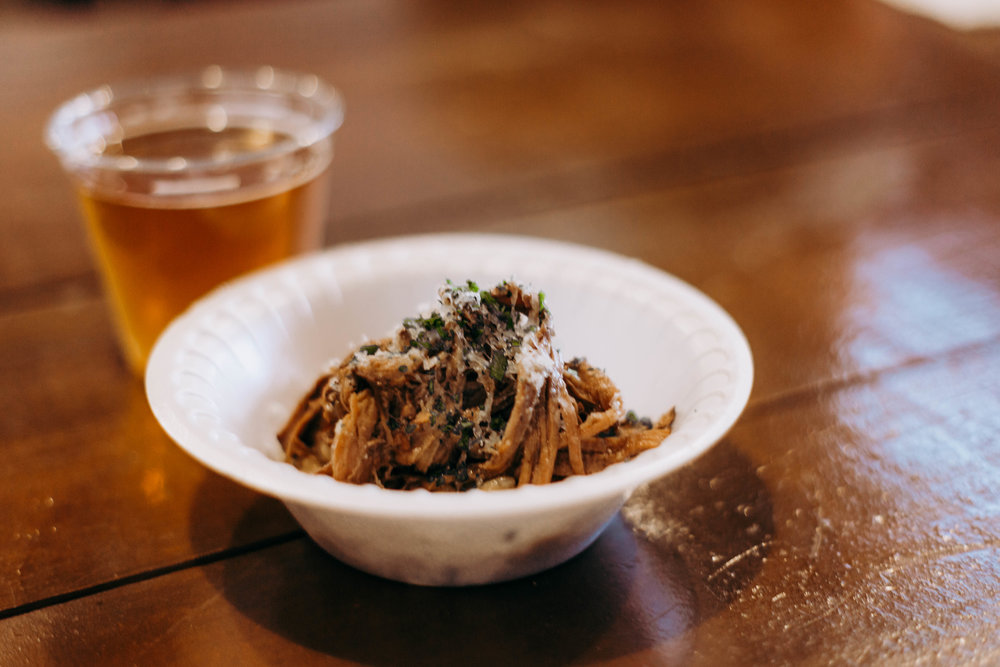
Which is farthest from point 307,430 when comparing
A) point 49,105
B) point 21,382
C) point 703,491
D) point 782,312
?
point 49,105

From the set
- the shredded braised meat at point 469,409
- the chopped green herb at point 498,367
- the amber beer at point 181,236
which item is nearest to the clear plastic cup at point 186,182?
the amber beer at point 181,236

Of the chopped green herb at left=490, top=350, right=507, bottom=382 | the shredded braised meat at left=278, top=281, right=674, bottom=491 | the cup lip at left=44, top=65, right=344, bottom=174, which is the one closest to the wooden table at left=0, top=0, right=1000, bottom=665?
the shredded braised meat at left=278, top=281, right=674, bottom=491

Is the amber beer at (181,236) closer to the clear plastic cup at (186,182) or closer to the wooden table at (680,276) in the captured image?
the clear plastic cup at (186,182)

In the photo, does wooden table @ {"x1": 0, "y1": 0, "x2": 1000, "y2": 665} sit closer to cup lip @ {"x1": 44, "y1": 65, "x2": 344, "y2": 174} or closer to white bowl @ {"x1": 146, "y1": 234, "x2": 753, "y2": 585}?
white bowl @ {"x1": 146, "y1": 234, "x2": 753, "y2": 585}

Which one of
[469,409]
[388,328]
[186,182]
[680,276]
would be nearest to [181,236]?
[186,182]

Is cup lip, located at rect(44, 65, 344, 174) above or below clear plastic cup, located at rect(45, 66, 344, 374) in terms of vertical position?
above
